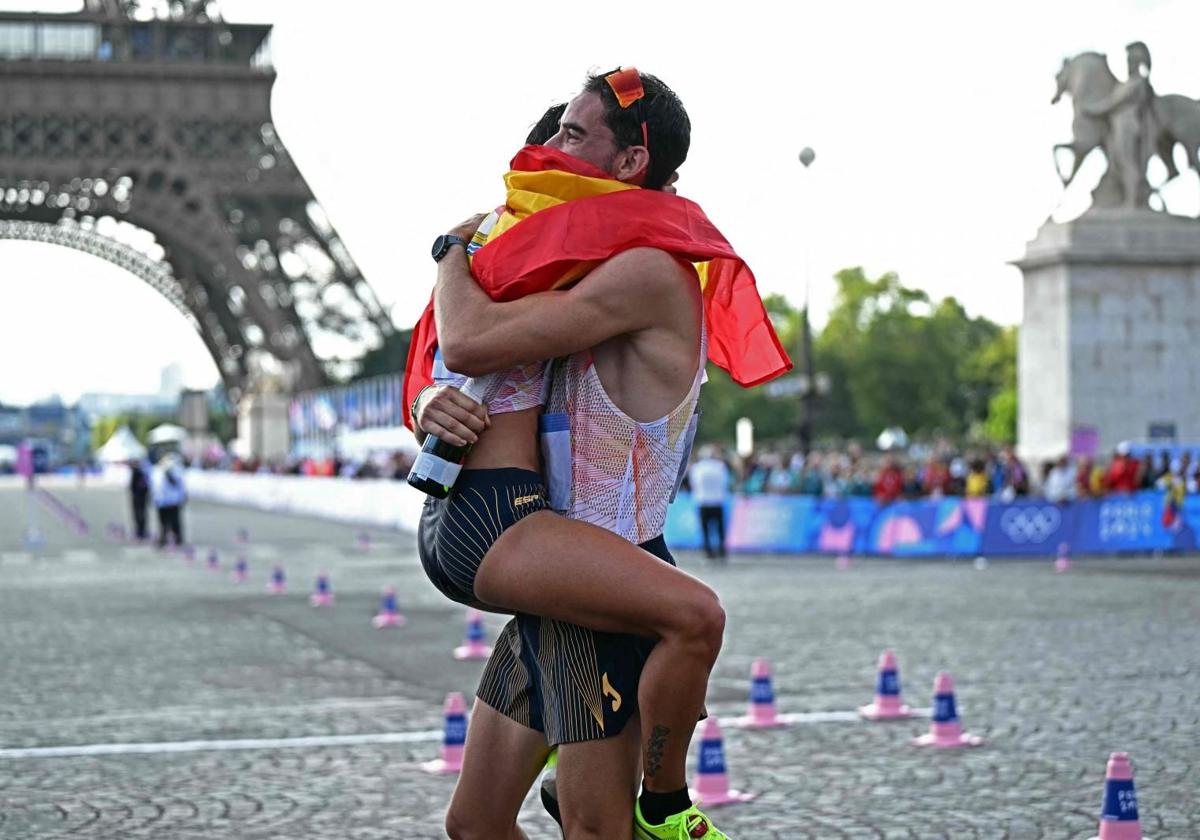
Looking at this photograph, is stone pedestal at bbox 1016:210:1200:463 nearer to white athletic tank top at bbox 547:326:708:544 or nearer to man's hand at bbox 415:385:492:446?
white athletic tank top at bbox 547:326:708:544

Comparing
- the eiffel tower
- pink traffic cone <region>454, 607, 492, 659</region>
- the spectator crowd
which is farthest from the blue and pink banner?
the eiffel tower

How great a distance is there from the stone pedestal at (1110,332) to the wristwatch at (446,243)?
21067 mm

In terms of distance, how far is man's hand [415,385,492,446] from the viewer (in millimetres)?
3361

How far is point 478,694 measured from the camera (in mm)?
3666

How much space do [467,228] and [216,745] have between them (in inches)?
182

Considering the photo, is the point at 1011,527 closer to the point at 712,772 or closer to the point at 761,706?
the point at 761,706

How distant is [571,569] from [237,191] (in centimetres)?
5236

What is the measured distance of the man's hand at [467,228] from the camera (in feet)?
11.7

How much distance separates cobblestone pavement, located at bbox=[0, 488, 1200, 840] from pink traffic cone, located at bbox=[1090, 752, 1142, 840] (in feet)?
1.72

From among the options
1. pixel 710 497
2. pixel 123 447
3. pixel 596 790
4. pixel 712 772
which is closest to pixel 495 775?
pixel 596 790

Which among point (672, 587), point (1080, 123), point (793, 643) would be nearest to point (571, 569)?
point (672, 587)

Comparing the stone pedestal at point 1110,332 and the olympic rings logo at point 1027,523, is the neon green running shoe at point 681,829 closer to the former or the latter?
the olympic rings logo at point 1027,523

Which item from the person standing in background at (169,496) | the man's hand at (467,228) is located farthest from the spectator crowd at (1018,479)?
the man's hand at (467,228)

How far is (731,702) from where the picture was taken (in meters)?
8.99
